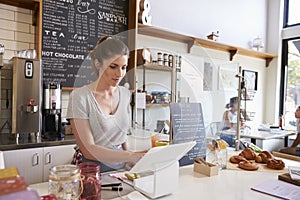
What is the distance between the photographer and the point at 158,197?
1.01 m

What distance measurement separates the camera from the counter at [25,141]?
6.49 feet

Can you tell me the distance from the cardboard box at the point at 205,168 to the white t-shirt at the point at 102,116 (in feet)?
1.69

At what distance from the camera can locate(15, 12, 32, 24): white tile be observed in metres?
2.45

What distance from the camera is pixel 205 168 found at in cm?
133

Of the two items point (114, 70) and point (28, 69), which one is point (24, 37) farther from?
point (114, 70)

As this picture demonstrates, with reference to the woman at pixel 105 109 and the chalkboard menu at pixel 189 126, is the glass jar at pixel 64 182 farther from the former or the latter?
the chalkboard menu at pixel 189 126

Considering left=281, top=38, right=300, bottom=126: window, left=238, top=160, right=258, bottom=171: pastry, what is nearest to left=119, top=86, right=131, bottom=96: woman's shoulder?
left=238, top=160, right=258, bottom=171: pastry

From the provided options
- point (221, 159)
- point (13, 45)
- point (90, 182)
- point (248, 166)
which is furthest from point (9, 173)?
point (13, 45)

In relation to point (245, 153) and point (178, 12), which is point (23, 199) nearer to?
point (245, 153)

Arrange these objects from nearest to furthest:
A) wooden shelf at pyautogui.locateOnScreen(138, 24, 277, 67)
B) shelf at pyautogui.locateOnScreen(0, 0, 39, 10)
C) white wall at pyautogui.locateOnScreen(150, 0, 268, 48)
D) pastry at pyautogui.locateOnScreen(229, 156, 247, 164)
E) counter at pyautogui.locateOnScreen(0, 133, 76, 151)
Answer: pastry at pyautogui.locateOnScreen(229, 156, 247, 164) < counter at pyautogui.locateOnScreen(0, 133, 76, 151) < shelf at pyautogui.locateOnScreen(0, 0, 39, 10) < wooden shelf at pyautogui.locateOnScreen(138, 24, 277, 67) < white wall at pyautogui.locateOnScreen(150, 0, 268, 48)

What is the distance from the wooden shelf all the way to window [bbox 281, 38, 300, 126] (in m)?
0.36

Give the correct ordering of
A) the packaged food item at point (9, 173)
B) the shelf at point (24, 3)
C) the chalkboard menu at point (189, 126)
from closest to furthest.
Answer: the packaged food item at point (9, 173) → the chalkboard menu at point (189, 126) → the shelf at point (24, 3)

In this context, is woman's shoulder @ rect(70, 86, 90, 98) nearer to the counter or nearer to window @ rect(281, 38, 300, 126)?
the counter

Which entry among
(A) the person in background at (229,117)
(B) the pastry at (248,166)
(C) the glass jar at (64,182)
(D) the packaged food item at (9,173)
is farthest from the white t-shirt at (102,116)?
(A) the person in background at (229,117)
